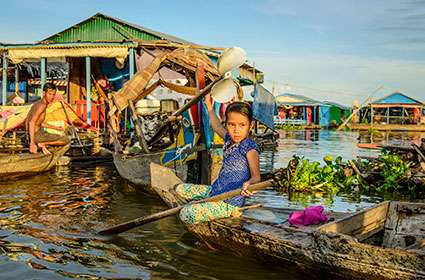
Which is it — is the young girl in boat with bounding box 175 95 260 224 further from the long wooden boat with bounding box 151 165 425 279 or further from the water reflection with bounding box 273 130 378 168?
the water reflection with bounding box 273 130 378 168

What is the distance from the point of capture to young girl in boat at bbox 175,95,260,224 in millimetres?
4598

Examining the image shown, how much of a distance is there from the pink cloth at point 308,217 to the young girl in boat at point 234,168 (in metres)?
0.60

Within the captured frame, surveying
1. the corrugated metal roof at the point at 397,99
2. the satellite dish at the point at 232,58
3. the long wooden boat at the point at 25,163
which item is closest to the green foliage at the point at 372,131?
the corrugated metal roof at the point at 397,99

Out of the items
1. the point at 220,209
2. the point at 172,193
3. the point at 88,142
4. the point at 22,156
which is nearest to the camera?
the point at 220,209

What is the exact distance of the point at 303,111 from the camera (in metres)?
47.0

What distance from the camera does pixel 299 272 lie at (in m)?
4.21

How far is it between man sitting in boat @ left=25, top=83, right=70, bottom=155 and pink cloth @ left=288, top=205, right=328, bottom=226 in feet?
23.5

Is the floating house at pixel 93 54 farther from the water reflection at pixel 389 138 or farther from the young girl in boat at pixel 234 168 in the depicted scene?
the water reflection at pixel 389 138

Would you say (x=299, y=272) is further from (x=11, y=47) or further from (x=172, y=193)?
(x=11, y=47)

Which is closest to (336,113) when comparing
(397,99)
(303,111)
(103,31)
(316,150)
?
(303,111)

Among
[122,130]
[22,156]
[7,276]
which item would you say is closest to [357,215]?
[7,276]

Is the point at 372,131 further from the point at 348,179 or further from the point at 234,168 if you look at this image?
the point at 234,168

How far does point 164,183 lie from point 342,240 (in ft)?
10.8

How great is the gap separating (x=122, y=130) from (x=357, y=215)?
1242 cm
